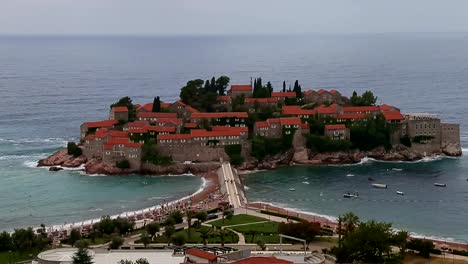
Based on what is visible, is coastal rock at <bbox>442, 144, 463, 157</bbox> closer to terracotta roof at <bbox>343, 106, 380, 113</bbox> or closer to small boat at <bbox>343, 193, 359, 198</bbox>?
terracotta roof at <bbox>343, 106, 380, 113</bbox>

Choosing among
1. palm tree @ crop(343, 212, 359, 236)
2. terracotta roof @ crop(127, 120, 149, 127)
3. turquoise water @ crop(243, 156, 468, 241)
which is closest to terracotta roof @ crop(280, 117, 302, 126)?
turquoise water @ crop(243, 156, 468, 241)

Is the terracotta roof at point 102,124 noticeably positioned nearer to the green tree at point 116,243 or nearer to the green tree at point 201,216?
the green tree at point 201,216

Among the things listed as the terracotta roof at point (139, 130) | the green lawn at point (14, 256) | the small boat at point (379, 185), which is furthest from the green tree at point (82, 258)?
the terracotta roof at point (139, 130)

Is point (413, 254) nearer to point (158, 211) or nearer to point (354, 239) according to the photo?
point (354, 239)

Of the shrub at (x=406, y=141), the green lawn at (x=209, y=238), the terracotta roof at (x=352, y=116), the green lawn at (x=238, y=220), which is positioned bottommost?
the green lawn at (x=209, y=238)

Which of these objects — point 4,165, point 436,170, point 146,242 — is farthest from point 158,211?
point 436,170

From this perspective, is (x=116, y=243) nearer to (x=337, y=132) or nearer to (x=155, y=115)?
(x=155, y=115)
